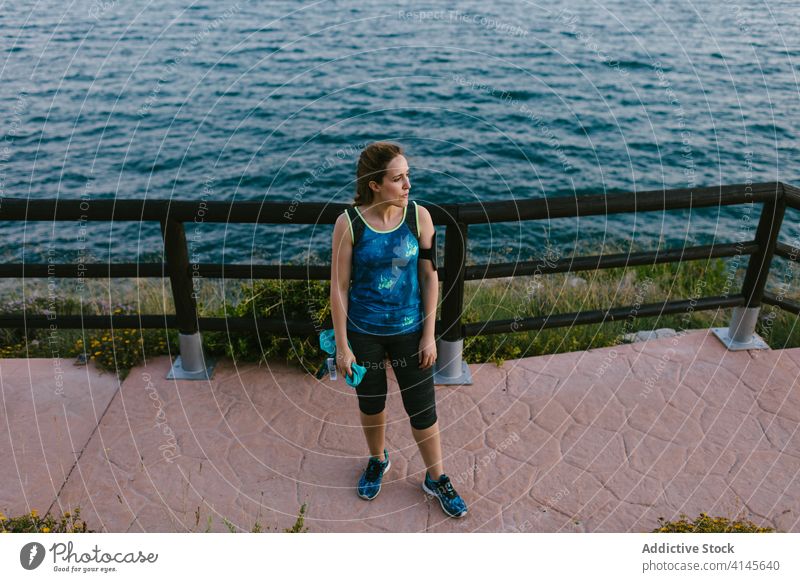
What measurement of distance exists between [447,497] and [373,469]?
50 cm

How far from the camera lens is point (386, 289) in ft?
14.4

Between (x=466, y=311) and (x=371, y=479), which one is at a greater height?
(x=371, y=479)

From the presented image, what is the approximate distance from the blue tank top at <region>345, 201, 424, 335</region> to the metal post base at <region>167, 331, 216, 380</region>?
196cm

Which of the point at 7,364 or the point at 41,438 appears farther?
the point at 7,364

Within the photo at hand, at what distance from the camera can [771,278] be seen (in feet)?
37.4

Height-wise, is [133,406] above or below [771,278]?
above

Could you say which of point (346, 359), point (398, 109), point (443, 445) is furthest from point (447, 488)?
point (398, 109)

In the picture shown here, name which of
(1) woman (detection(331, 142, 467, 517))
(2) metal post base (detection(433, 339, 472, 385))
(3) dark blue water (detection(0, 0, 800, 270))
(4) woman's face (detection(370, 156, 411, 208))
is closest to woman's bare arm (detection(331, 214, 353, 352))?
(1) woman (detection(331, 142, 467, 517))

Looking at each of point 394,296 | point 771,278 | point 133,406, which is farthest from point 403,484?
point 771,278

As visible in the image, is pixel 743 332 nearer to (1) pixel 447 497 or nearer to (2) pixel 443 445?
(2) pixel 443 445

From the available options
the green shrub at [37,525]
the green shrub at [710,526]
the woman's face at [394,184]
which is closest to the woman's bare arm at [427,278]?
the woman's face at [394,184]

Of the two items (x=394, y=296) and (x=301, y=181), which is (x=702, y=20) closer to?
(x=301, y=181)

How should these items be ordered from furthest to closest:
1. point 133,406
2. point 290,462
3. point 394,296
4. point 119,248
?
point 119,248
point 133,406
point 290,462
point 394,296

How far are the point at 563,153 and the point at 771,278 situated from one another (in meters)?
8.08
